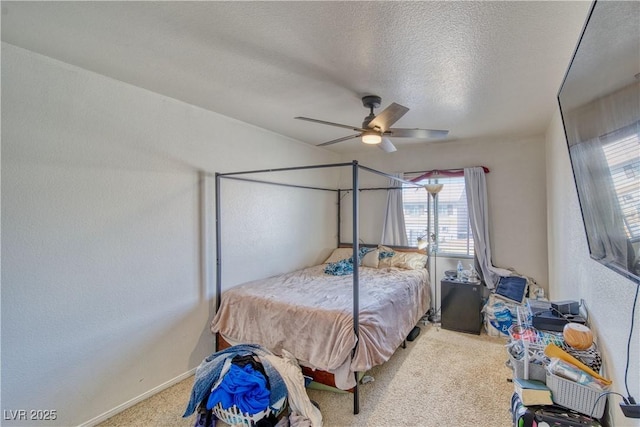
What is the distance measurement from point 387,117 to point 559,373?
1.80 meters

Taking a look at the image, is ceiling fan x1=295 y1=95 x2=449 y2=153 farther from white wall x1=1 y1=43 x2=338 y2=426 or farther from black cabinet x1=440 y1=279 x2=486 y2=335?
black cabinet x1=440 y1=279 x2=486 y2=335

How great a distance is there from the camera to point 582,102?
4.18 ft

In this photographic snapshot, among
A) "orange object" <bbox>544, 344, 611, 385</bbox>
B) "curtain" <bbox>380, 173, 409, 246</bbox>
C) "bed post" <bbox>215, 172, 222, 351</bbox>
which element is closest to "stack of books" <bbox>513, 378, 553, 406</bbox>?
"orange object" <bbox>544, 344, 611, 385</bbox>

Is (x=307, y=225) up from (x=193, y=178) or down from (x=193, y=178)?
down

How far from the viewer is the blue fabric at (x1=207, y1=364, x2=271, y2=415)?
191cm

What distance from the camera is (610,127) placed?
972 mm

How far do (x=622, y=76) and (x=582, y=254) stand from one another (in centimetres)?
166

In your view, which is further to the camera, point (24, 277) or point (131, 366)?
point (131, 366)

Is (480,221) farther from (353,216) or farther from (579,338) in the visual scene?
(579,338)

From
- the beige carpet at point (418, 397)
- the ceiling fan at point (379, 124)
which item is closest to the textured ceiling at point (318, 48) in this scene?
the ceiling fan at point (379, 124)

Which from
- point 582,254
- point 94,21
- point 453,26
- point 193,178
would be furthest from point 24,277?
point 582,254

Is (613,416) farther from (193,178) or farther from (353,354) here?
(193,178)

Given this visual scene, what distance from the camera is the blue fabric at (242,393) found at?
1.91 m

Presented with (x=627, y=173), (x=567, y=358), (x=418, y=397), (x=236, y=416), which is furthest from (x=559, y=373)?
(x=236, y=416)
